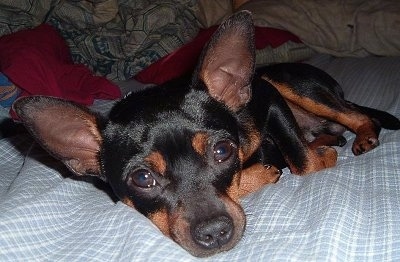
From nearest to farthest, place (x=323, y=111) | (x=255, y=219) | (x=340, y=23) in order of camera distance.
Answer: (x=255, y=219)
(x=323, y=111)
(x=340, y=23)

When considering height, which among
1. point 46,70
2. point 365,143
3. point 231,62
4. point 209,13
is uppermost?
point 231,62

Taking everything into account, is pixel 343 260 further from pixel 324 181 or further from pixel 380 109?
pixel 380 109

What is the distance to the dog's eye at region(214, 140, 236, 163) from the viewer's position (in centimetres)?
178

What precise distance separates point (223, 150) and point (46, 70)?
1.59 meters

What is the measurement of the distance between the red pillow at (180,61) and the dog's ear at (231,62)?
1346 millimetres

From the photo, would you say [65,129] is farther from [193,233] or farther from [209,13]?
[209,13]

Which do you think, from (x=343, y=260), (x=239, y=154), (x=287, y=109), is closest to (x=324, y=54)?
(x=287, y=109)

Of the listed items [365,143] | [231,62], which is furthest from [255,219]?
[365,143]

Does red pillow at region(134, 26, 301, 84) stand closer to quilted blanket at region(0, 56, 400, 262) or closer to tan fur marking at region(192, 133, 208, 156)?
quilted blanket at region(0, 56, 400, 262)

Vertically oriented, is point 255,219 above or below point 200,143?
below

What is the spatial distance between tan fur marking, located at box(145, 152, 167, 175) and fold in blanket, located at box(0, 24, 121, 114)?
1378mm

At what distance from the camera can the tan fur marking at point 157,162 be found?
5.53ft

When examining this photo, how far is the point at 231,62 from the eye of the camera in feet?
6.37

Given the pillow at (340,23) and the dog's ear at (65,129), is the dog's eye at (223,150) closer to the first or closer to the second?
the dog's ear at (65,129)
